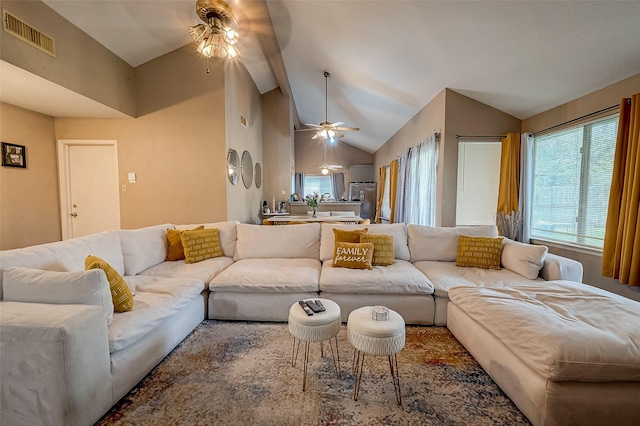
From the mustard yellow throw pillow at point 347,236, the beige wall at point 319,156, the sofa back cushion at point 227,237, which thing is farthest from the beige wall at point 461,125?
the beige wall at point 319,156

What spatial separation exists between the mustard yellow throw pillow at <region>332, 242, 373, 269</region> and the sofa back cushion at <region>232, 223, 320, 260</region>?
48 centimetres

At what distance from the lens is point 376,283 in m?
2.23

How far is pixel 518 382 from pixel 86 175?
18.0 ft

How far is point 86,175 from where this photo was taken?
12.8ft

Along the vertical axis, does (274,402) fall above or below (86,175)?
below

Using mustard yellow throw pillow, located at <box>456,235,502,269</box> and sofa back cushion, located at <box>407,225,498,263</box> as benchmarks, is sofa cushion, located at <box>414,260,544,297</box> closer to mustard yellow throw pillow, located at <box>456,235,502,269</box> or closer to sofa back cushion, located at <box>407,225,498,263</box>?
mustard yellow throw pillow, located at <box>456,235,502,269</box>

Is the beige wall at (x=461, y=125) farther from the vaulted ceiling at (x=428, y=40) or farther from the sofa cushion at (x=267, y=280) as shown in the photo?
the sofa cushion at (x=267, y=280)

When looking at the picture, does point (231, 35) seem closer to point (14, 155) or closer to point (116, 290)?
point (116, 290)

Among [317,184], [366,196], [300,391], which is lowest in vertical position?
[300,391]

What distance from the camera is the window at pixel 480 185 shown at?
4.02 metres

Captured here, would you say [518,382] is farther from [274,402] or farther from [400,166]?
[400,166]

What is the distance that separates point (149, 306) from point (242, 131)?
12.2 ft

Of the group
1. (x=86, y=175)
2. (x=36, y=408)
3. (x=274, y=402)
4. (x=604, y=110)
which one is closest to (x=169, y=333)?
(x=36, y=408)

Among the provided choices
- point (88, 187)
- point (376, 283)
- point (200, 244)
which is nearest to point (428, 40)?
point (376, 283)
